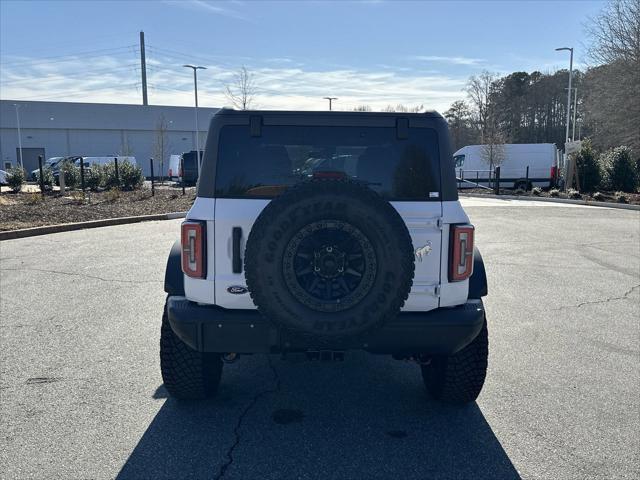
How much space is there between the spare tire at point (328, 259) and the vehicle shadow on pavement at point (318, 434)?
757mm

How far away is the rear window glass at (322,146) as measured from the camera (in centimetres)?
336

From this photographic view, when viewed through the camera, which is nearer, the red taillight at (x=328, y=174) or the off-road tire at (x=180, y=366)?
the red taillight at (x=328, y=174)

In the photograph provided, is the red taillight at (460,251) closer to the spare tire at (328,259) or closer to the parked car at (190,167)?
the spare tire at (328,259)

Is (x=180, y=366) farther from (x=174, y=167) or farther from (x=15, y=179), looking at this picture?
(x=174, y=167)

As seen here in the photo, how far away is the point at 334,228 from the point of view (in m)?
2.97

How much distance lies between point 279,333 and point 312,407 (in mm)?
986

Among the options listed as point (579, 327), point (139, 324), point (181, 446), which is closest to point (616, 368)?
point (579, 327)

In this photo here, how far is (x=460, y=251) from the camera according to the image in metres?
3.30

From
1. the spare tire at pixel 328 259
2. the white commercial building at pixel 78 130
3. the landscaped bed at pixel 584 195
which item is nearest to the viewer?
the spare tire at pixel 328 259

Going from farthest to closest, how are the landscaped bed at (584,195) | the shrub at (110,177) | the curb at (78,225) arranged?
1. the shrub at (110,177)
2. the landscaped bed at (584,195)
3. the curb at (78,225)

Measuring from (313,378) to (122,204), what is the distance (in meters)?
15.6

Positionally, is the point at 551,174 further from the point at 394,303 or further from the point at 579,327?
the point at 394,303

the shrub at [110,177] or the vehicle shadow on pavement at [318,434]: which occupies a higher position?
the shrub at [110,177]

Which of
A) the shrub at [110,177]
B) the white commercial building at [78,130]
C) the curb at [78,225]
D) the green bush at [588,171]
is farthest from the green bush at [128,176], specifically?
the white commercial building at [78,130]
